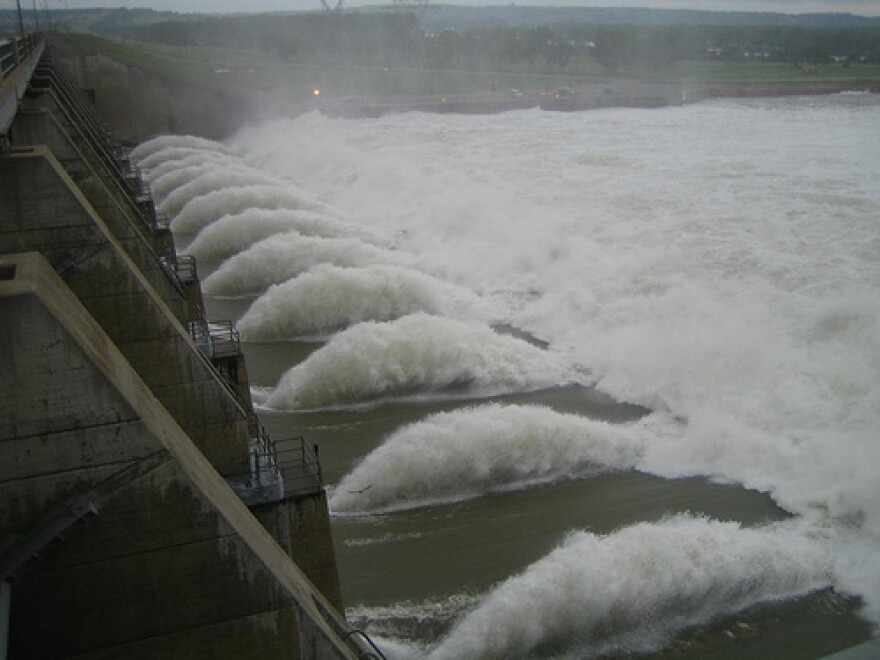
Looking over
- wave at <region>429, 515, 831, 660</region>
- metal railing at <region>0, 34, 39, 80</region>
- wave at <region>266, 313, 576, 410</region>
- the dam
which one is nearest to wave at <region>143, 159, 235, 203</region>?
metal railing at <region>0, 34, 39, 80</region>

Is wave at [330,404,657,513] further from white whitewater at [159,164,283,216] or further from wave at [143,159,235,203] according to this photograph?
wave at [143,159,235,203]

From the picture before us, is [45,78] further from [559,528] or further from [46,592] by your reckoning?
[46,592]

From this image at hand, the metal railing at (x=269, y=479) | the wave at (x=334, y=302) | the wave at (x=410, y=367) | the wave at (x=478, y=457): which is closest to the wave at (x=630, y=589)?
the wave at (x=478, y=457)

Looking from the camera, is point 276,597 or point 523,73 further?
point 523,73

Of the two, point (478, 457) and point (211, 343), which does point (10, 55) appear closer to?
point (211, 343)

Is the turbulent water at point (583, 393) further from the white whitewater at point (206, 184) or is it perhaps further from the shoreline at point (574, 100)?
the shoreline at point (574, 100)

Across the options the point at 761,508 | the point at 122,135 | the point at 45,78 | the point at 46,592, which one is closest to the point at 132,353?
the point at 46,592

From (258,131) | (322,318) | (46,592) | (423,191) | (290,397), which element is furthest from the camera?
(258,131)

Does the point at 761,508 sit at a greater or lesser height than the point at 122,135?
lesser
